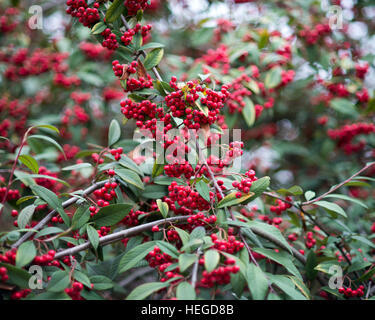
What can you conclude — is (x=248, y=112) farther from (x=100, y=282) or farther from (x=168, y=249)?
(x=100, y=282)

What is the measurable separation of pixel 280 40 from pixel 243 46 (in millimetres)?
354

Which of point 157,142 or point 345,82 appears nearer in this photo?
point 157,142

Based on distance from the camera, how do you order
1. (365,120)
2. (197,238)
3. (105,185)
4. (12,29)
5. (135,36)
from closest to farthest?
(197,238) < (105,185) < (135,36) < (365,120) < (12,29)

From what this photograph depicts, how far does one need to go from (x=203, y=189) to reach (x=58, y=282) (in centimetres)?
69

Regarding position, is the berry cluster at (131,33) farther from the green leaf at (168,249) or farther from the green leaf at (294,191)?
the green leaf at (294,191)

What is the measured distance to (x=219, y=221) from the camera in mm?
1396

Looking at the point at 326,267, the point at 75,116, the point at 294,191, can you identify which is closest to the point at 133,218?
the point at 294,191

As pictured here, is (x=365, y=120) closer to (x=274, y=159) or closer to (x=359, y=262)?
(x=274, y=159)

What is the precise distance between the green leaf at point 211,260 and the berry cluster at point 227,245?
67mm

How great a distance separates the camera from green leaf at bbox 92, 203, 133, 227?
1507 mm

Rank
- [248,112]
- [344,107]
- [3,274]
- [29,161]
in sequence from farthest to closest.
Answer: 1. [344,107]
2. [248,112]
3. [29,161]
4. [3,274]

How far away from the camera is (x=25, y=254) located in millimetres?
1247

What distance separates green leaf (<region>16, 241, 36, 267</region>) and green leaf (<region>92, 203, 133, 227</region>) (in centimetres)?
32

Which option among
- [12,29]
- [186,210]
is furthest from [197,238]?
[12,29]
